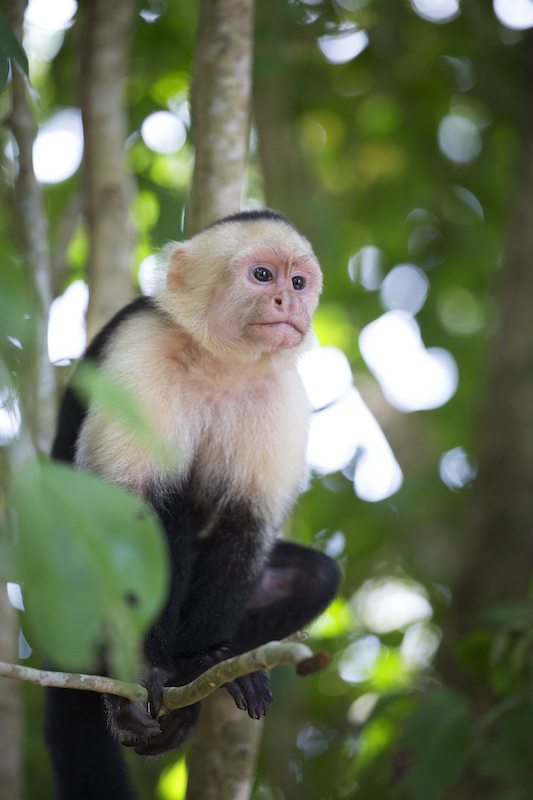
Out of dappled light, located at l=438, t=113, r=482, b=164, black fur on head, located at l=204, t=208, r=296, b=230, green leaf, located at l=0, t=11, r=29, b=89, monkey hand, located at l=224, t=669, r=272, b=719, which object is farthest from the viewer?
dappled light, located at l=438, t=113, r=482, b=164

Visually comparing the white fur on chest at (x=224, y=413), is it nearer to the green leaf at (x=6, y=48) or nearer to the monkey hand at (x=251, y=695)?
the monkey hand at (x=251, y=695)

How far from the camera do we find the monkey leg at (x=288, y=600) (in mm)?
3062

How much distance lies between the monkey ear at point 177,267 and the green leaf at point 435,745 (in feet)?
4.91

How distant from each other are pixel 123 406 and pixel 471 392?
16.4 ft

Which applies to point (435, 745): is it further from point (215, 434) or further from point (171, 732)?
point (215, 434)

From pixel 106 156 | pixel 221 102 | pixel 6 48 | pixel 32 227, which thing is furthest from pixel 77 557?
pixel 106 156

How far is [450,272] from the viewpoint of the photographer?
573cm

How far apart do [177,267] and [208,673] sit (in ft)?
4.76

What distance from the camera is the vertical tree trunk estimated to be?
303cm

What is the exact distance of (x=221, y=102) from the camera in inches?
123

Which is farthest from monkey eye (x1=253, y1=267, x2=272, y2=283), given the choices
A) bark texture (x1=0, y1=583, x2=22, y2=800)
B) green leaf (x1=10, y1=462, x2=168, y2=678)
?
green leaf (x1=10, y1=462, x2=168, y2=678)

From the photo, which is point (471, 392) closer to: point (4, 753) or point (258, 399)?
point (258, 399)

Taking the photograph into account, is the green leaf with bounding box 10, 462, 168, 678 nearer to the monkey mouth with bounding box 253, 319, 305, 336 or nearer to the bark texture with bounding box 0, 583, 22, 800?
the monkey mouth with bounding box 253, 319, 305, 336

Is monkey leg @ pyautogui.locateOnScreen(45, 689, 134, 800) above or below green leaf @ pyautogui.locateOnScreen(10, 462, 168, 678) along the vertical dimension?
below
